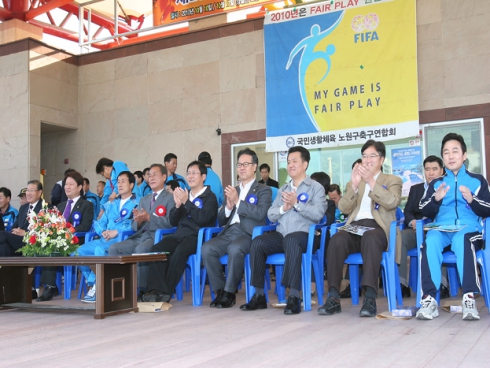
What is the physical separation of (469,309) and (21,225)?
4.23 meters

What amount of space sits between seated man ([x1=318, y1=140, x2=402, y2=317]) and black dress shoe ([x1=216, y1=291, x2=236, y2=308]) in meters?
0.73

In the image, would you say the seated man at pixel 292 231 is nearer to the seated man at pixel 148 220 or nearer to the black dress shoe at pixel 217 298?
the black dress shoe at pixel 217 298

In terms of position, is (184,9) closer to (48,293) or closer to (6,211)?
(6,211)

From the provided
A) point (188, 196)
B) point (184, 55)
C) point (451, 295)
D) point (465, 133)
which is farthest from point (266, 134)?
point (451, 295)

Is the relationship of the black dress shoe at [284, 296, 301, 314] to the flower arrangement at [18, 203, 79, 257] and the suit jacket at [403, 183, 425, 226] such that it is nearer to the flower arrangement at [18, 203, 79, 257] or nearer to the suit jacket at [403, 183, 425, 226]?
the suit jacket at [403, 183, 425, 226]

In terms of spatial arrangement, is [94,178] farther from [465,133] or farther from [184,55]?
[465,133]

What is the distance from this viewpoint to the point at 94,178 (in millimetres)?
8250

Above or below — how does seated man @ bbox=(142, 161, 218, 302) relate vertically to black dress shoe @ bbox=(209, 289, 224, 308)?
above

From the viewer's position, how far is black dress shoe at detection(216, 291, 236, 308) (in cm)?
375

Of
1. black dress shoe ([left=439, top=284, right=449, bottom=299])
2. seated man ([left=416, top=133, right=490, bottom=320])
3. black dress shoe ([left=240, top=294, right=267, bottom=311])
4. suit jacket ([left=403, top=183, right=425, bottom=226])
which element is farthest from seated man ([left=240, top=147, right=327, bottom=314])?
black dress shoe ([left=439, top=284, right=449, bottom=299])

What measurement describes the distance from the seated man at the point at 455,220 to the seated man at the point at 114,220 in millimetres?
2475

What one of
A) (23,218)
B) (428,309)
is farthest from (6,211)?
(428,309)

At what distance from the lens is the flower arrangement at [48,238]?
376 centimetres

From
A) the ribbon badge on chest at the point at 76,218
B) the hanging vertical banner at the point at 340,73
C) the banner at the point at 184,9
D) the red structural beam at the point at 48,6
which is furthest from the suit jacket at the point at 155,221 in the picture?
the red structural beam at the point at 48,6
